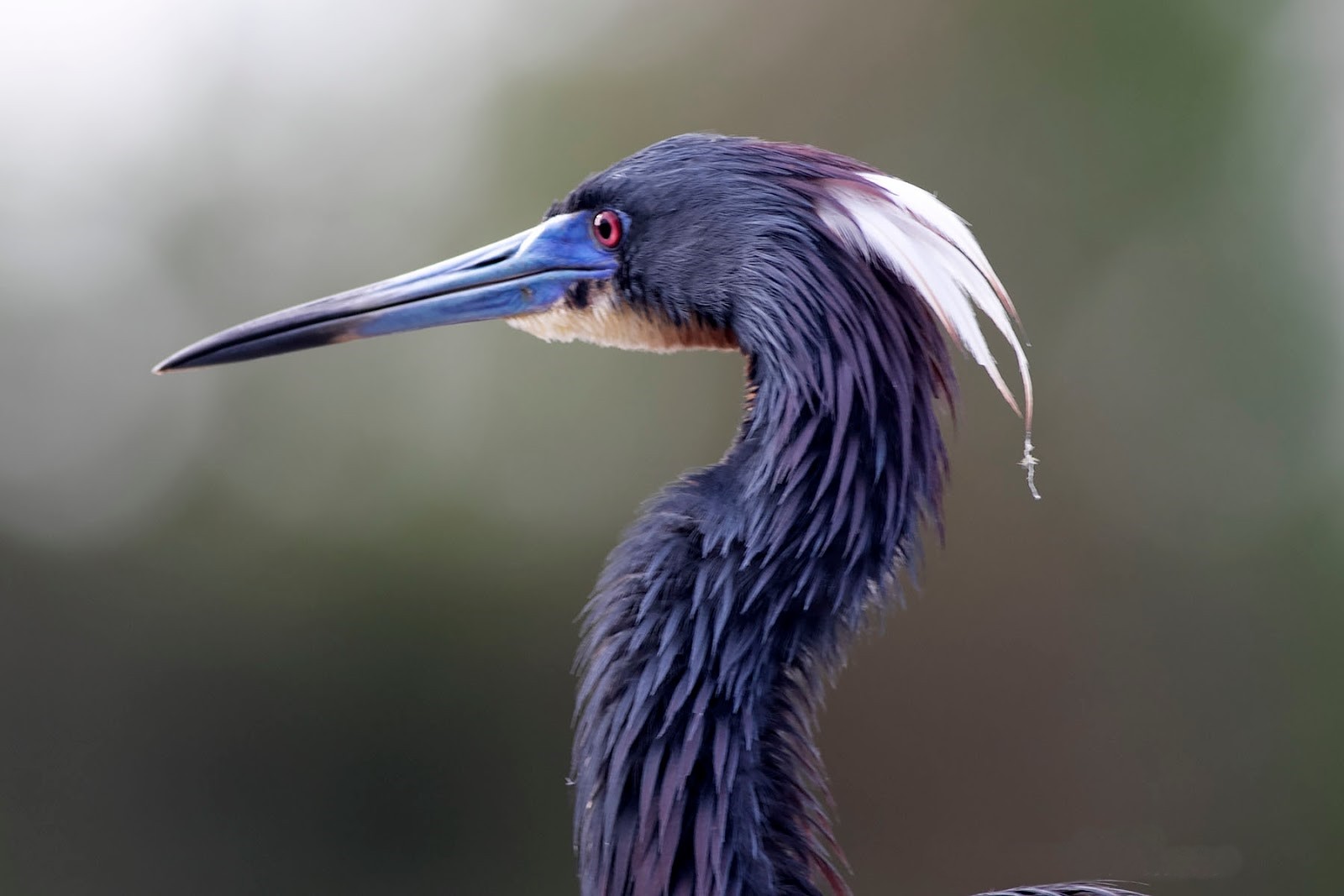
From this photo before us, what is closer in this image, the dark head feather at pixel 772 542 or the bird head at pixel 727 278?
the dark head feather at pixel 772 542

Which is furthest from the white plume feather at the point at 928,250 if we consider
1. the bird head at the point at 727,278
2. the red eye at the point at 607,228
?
the red eye at the point at 607,228

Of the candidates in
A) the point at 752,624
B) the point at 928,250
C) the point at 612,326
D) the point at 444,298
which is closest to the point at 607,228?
the point at 612,326

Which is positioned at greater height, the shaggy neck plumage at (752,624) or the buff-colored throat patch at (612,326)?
the buff-colored throat patch at (612,326)

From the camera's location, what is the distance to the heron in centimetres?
113

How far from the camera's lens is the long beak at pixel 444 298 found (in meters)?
1.42

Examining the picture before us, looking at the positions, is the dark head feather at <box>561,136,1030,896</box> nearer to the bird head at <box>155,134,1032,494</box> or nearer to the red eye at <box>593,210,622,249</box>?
the bird head at <box>155,134,1032,494</box>

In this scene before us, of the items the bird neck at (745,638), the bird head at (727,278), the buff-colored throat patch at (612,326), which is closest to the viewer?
the bird neck at (745,638)

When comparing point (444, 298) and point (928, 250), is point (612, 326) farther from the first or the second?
point (928, 250)

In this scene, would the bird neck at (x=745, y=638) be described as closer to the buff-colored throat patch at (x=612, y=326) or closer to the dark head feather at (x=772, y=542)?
the dark head feather at (x=772, y=542)

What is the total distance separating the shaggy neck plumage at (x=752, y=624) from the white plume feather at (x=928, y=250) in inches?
2.4

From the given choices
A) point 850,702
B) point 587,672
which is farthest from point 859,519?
Result: point 850,702

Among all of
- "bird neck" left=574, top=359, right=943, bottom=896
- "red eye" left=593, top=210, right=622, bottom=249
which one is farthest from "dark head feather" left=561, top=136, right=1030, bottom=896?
"red eye" left=593, top=210, right=622, bottom=249

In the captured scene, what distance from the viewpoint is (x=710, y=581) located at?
1.15 meters

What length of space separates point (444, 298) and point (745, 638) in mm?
653
